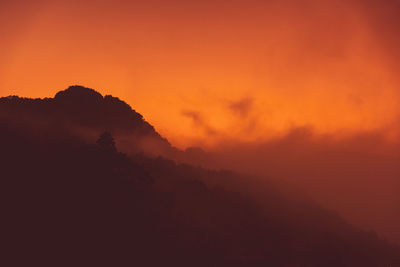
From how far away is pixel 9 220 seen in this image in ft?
245

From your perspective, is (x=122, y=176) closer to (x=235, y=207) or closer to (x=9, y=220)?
(x=9, y=220)

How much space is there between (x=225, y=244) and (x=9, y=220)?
7859 cm

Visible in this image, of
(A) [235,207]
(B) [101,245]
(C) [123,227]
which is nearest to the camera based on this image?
(B) [101,245]

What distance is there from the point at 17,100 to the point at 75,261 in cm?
14405

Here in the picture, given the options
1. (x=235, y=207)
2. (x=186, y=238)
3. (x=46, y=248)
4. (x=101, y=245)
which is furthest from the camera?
(x=235, y=207)

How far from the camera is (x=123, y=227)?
3346 inches

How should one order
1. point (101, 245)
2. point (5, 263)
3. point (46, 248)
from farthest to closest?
1. point (101, 245)
2. point (46, 248)
3. point (5, 263)

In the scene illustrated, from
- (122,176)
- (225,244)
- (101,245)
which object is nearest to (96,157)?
(122,176)

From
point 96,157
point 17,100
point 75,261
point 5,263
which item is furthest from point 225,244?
point 17,100

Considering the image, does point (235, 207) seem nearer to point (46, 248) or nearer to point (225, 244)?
point (225, 244)

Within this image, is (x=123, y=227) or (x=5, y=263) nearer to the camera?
(x=5, y=263)

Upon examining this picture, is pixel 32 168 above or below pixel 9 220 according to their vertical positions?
above

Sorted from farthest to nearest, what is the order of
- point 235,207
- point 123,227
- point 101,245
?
point 235,207
point 123,227
point 101,245

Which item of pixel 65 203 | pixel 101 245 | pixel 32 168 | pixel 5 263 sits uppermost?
pixel 32 168
